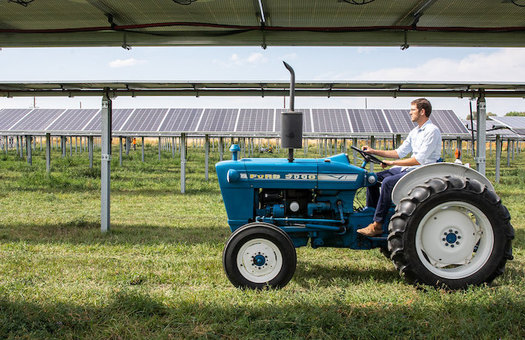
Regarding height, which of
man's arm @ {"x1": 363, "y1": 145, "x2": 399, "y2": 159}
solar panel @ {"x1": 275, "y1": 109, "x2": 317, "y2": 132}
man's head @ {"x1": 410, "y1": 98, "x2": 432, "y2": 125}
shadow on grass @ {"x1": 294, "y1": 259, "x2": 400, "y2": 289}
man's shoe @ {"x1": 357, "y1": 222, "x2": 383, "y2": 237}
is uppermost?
solar panel @ {"x1": 275, "y1": 109, "x2": 317, "y2": 132}

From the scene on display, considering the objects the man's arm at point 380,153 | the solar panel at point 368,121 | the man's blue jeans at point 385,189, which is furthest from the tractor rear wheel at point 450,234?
the solar panel at point 368,121

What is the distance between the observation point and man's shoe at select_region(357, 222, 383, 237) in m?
4.96

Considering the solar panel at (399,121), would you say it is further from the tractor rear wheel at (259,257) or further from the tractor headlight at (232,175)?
the tractor rear wheel at (259,257)

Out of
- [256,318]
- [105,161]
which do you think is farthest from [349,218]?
[105,161]

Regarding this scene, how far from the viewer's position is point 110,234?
25.3 ft

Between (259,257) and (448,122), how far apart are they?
15000 millimetres

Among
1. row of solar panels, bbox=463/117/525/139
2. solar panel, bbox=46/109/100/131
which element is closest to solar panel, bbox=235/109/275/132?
solar panel, bbox=46/109/100/131

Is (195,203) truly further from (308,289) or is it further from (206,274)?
(308,289)

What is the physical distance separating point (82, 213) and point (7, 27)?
16.9 ft

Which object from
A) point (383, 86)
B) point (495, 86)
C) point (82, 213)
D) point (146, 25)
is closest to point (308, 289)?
point (146, 25)

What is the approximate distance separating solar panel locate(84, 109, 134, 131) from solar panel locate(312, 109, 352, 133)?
27.2 ft

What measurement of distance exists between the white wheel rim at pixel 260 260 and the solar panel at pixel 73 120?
54.2 ft

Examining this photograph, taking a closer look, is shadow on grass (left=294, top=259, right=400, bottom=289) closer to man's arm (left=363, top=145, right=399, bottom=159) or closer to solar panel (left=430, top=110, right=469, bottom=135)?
man's arm (left=363, top=145, right=399, bottom=159)

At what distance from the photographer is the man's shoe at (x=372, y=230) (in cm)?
496
